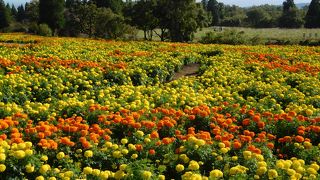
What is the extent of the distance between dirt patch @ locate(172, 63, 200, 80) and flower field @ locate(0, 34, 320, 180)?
11.2ft

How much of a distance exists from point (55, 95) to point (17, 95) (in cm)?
118

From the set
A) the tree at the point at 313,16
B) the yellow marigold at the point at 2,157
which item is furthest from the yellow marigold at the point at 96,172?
the tree at the point at 313,16

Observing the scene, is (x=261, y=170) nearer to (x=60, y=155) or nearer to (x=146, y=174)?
(x=146, y=174)

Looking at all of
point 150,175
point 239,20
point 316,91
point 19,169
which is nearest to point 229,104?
point 316,91

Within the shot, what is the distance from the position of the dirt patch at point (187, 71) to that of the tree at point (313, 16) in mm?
56836

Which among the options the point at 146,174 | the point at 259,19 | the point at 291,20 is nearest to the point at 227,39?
the point at 146,174

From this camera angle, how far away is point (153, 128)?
7.25m

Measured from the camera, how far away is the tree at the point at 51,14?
2169 inches

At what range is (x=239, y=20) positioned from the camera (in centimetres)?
9394

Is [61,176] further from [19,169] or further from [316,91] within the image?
[316,91]

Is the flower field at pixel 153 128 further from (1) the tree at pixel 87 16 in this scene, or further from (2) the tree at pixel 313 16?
(2) the tree at pixel 313 16

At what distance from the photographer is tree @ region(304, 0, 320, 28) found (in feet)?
230

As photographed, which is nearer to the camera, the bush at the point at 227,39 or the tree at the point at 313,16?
the bush at the point at 227,39

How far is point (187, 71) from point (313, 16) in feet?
195
